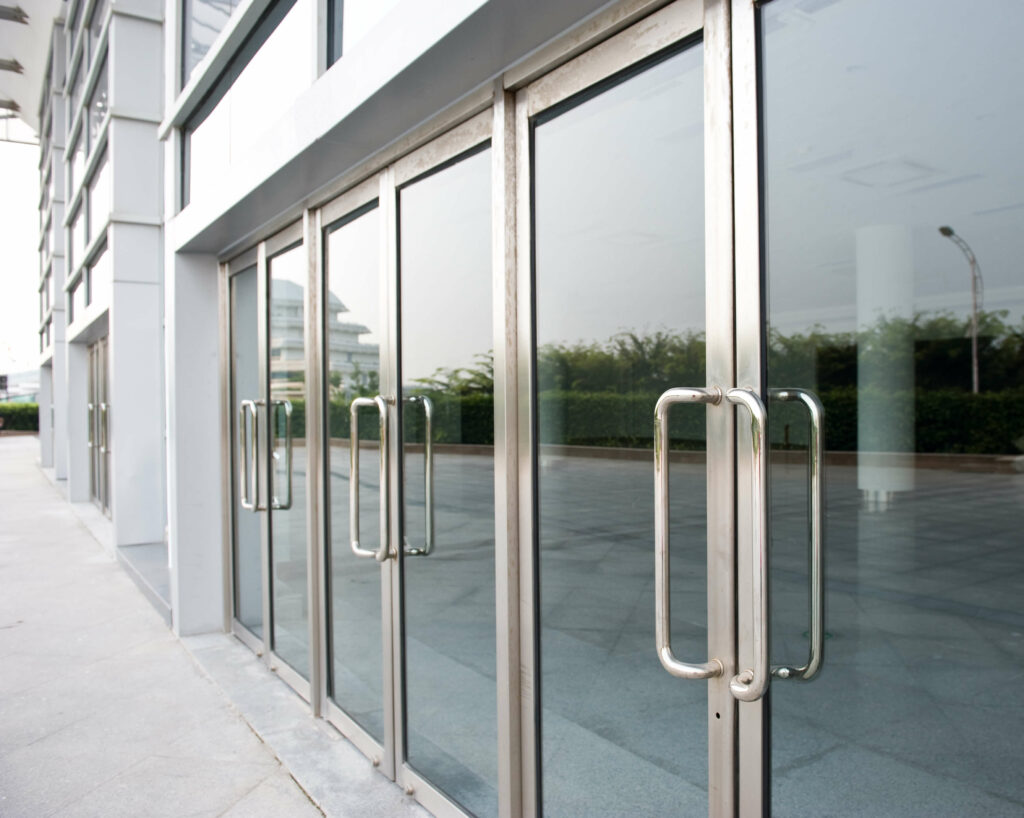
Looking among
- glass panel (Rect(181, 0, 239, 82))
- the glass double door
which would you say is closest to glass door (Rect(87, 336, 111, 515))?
glass panel (Rect(181, 0, 239, 82))

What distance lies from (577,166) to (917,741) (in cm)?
155

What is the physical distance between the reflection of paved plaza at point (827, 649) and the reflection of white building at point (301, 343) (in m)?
1.24

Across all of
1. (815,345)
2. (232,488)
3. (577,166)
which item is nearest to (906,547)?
(815,345)

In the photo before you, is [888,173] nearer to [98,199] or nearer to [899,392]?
[899,392]

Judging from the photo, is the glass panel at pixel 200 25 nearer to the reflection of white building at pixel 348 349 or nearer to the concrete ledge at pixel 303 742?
the reflection of white building at pixel 348 349

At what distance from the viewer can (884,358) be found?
5.39 ft

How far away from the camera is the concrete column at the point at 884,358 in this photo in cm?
159

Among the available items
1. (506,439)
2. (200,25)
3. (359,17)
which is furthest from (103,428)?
(506,439)

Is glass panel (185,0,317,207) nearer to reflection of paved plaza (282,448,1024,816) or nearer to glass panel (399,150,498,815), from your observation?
glass panel (399,150,498,815)

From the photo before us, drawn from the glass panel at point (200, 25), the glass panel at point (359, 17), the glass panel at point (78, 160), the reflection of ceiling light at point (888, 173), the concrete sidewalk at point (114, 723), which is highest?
the glass panel at point (78, 160)

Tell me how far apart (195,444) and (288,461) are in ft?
3.72

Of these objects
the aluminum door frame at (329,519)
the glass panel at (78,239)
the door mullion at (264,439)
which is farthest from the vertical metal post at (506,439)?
the glass panel at (78,239)

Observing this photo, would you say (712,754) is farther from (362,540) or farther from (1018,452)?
(362,540)

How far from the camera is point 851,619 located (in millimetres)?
1816
